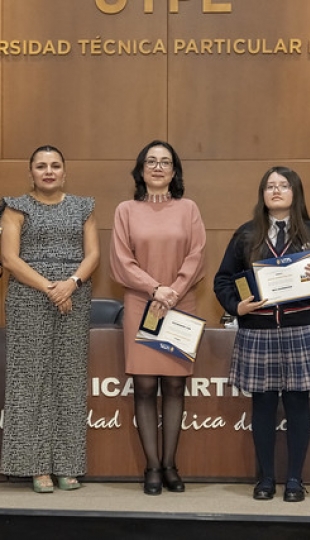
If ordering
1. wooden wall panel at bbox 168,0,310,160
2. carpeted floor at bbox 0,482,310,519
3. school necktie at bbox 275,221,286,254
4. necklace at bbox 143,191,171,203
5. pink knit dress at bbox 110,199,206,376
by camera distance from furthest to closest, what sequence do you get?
wooden wall panel at bbox 168,0,310,160, necklace at bbox 143,191,171,203, pink knit dress at bbox 110,199,206,376, school necktie at bbox 275,221,286,254, carpeted floor at bbox 0,482,310,519

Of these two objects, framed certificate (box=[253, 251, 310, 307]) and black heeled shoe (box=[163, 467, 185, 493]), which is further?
black heeled shoe (box=[163, 467, 185, 493])

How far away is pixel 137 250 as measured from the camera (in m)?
3.97

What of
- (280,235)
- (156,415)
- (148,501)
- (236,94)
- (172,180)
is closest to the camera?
(148,501)

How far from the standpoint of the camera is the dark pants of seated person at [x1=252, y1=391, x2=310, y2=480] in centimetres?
378

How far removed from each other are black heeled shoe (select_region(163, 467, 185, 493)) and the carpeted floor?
0.10 ft

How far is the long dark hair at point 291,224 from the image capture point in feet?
12.5

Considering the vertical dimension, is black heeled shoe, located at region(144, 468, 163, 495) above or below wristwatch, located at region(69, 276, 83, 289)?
below

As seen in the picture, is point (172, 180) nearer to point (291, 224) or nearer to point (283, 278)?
point (291, 224)

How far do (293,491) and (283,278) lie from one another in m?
0.90

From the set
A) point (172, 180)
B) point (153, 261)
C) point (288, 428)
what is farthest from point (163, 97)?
point (288, 428)

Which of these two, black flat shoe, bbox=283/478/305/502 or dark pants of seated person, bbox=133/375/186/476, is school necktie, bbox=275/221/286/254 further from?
black flat shoe, bbox=283/478/305/502

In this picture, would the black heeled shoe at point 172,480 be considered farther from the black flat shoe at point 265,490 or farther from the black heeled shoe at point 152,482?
the black flat shoe at point 265,490

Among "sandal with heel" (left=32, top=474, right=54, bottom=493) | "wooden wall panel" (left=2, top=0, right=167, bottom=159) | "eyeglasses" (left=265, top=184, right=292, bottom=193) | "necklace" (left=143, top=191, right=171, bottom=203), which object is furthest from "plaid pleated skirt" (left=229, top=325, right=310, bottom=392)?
"wooden wall panel" (left=2, top=0, right=167, bottom=159)

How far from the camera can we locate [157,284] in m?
3.88
